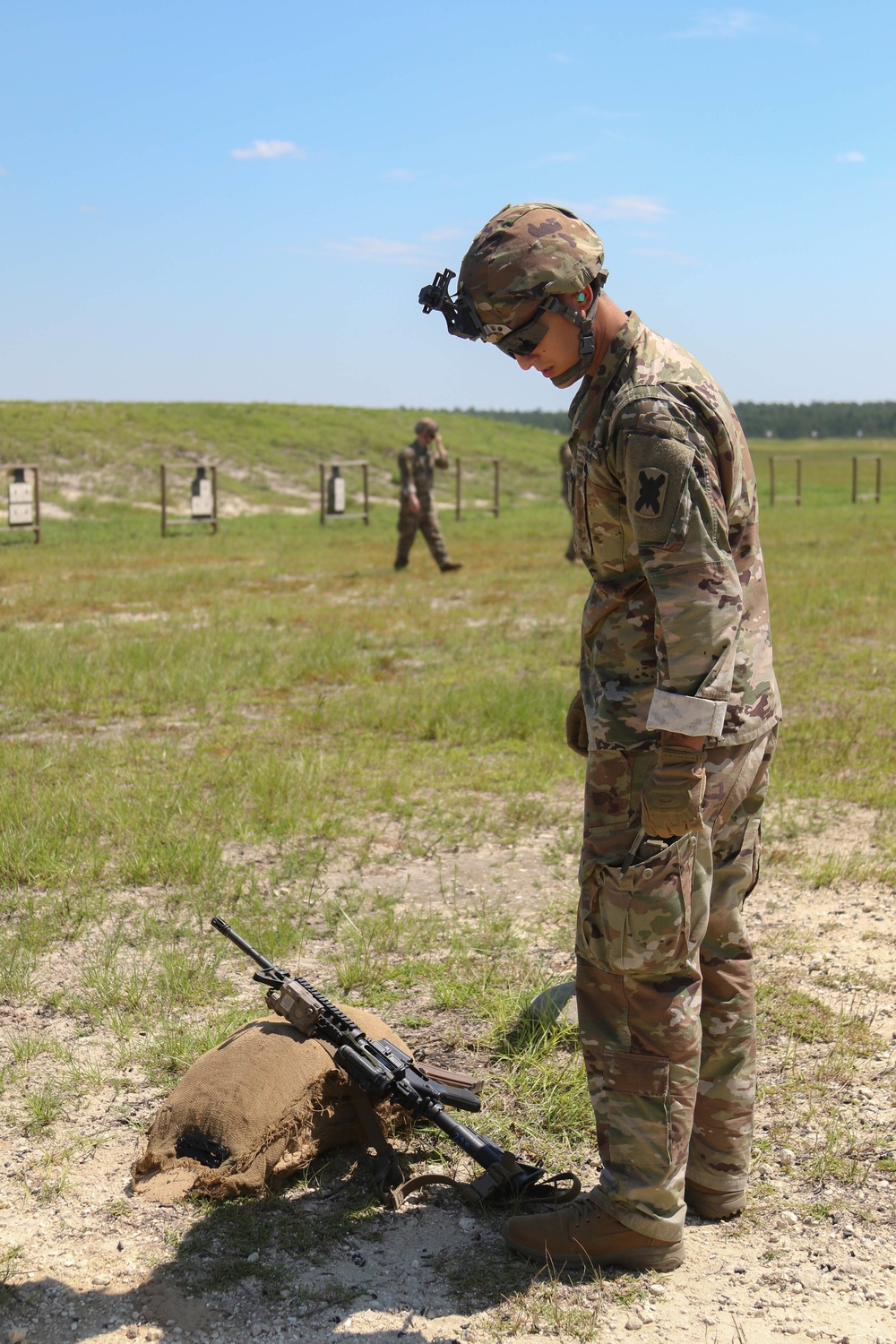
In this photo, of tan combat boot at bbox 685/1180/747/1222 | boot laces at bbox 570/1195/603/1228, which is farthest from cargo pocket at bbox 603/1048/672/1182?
tan combat boot at bbox 685/1180/747/1222

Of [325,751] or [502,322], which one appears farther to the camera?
[325,751]

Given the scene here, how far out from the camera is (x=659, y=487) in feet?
8.00

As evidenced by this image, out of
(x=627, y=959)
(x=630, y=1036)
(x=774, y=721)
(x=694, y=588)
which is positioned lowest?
(x=630, y=1036)

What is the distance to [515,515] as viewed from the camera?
30438 millimetres

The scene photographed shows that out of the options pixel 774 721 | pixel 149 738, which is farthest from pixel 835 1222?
pixel 149 738

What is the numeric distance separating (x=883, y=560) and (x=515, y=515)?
1382 cm

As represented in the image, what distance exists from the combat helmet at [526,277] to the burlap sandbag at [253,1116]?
183 cm

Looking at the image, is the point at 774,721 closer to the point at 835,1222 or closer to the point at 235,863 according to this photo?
the point at 835,1222

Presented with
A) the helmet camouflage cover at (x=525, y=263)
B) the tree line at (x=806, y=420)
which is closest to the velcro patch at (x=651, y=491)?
the helmet camouflage cover at (x=525, y=263)

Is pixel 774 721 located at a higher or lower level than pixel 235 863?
higher

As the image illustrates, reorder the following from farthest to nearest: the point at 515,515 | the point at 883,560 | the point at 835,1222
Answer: the point at 515,515, the point at 883,560, the point at 835,1222

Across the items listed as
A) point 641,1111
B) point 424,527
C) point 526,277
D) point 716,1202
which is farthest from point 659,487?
point 424,527

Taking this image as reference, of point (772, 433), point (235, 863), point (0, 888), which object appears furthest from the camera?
point (772, 433)

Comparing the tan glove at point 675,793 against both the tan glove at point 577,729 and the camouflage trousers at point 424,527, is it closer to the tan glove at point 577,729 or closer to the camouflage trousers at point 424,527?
the tan glove at point 577,729
